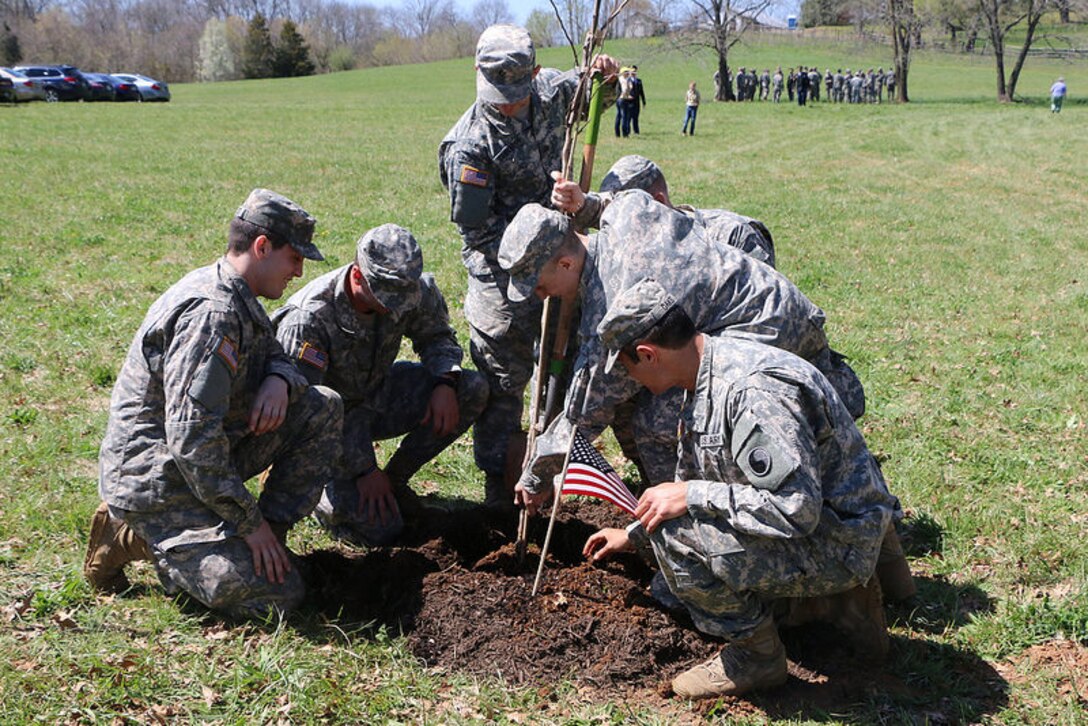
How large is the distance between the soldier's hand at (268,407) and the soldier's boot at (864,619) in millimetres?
2427

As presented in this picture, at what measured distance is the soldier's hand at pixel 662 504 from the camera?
11.5ft

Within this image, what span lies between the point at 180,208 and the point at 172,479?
37.5ft

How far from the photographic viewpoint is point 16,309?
8.70m

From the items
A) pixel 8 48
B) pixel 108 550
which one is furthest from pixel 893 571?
pixel 8 48

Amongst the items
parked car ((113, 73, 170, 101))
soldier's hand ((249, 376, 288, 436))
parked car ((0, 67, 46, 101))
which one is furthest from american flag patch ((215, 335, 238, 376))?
parked car ((113, 73, 170, 101))

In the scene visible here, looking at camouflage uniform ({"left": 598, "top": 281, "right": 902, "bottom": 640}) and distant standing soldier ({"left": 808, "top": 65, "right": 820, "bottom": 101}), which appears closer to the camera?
camouflage uniform ({"left": 598, "top": 281, "right": 902, "bottom": 640})

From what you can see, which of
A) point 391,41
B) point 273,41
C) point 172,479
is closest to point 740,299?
point 172,479

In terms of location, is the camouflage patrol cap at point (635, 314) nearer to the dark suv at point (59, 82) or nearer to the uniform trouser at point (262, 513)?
the uniform trouser at point (262, 513)

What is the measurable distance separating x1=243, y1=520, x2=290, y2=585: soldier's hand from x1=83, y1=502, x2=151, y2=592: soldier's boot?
0.51 metres

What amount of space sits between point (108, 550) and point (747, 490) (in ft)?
9.05

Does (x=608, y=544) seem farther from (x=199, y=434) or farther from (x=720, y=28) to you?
(x=720, y=28)

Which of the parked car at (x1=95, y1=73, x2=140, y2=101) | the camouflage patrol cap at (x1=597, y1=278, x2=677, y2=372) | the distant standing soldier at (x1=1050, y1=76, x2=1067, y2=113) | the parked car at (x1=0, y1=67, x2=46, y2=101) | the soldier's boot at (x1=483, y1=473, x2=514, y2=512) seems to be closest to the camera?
the camouflage patrol cap at (x1=597, y1=278, x2=677, y2=372)

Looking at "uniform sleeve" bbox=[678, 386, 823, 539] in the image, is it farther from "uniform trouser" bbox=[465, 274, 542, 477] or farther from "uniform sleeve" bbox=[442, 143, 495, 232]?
"uniform sleeve" bbox=[442, 143, 495, 232]

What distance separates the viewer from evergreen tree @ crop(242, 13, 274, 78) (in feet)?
229
